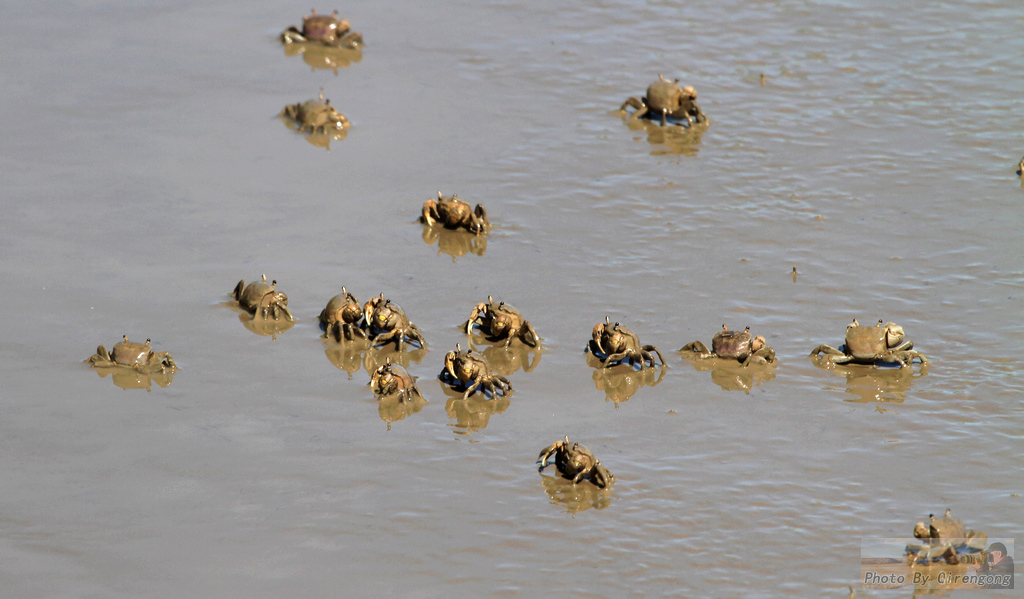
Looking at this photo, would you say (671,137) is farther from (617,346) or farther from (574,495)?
(574,495)

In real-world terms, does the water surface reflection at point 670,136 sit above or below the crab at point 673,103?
below

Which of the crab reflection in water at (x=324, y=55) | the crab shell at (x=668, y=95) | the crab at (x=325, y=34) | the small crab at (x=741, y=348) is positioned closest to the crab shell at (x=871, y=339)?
the small crab at (x=741, y=348)

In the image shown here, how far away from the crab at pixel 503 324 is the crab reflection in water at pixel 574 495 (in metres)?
2.12

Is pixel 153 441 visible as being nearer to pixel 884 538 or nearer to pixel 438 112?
pixel 884 538

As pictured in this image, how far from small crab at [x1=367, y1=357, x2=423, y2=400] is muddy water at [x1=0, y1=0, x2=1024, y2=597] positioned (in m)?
0.19

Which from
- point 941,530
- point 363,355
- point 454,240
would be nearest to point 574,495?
point 941,530

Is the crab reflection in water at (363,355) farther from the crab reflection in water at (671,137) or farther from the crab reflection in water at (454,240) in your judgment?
the crab reflection in water at (671,137)

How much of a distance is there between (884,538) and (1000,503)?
1135 millimetres

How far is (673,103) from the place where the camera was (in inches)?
632

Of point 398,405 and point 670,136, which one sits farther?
point 670,136

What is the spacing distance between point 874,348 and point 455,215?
4834 millimetres

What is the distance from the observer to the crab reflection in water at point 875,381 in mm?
10758

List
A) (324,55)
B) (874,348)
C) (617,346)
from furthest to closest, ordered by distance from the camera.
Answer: (324,55), (874,348), (617,346)

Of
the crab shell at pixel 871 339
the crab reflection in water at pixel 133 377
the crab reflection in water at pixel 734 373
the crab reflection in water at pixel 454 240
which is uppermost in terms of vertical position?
the crab reflection in water at pixel 454 240
